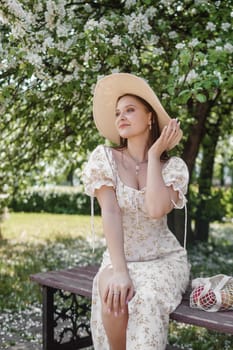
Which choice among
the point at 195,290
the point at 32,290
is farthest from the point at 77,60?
the point at 32,290

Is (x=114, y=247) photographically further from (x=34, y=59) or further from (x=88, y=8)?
(x=88, y=8)

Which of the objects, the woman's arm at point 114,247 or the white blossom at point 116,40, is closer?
the woman's arm at point 114,247

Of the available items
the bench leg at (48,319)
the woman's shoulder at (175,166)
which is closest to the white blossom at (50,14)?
the woman's shoulder at (175,166)

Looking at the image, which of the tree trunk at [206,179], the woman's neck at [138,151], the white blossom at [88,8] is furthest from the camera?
the tree trunk at [206,179]

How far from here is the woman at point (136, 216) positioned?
2.98 m

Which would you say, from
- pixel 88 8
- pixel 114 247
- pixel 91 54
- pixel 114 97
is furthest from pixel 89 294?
pixel 88 8

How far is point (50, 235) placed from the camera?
1142cm

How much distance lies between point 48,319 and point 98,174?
1.39 meters

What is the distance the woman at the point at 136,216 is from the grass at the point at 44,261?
145cm

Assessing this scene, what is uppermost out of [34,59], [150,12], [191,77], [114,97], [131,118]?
[150,12]

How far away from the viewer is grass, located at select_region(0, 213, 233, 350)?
15.6 ft

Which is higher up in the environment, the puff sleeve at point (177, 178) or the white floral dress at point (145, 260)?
the puff sleeve at point (177, 178)

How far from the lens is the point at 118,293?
2.97 m

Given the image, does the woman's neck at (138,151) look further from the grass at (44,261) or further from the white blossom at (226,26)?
the grass at (44,261)
